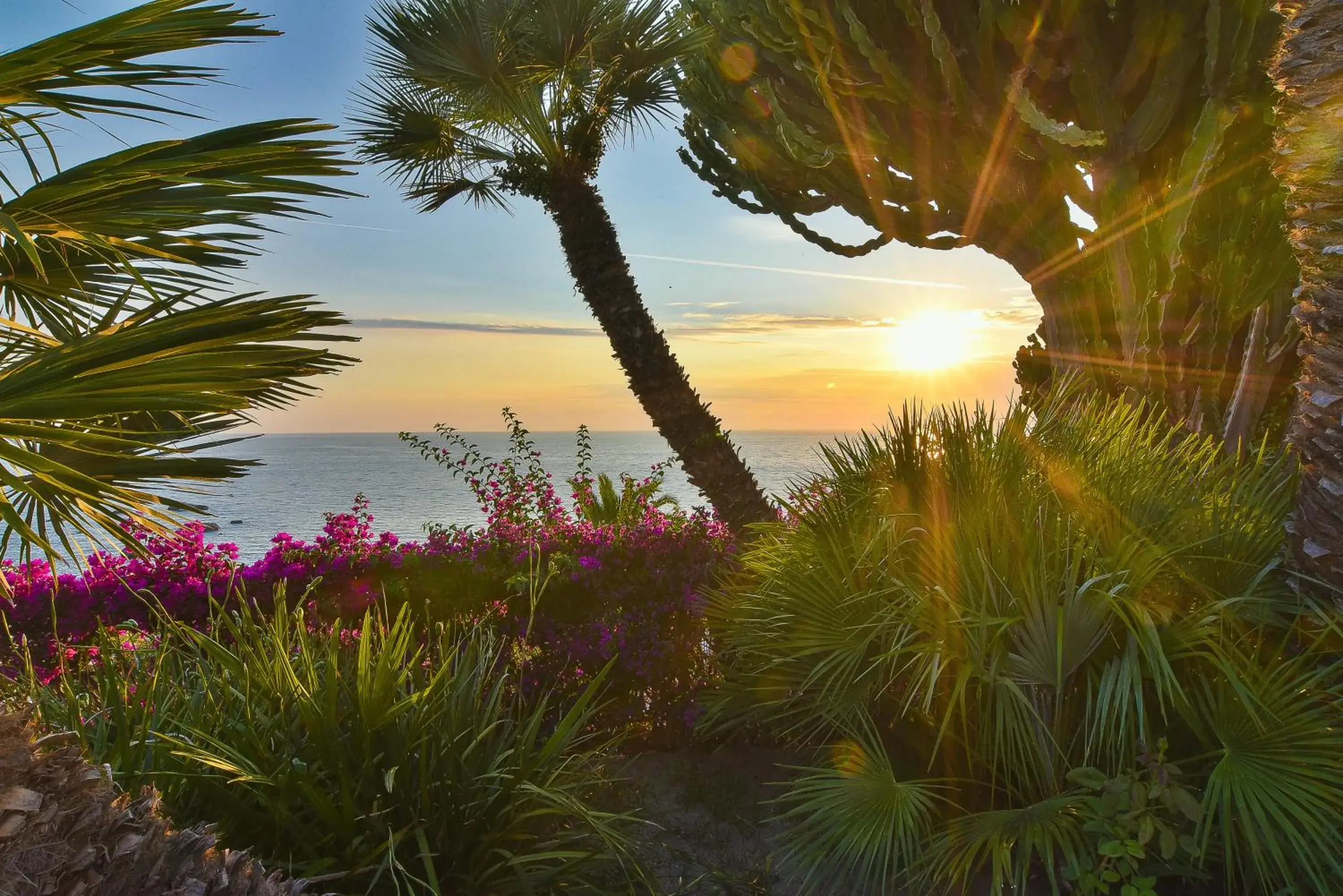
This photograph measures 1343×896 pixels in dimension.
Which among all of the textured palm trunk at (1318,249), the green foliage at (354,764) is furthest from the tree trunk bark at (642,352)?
the textured palm trunk at (1318,249)


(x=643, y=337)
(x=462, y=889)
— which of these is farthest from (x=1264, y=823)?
(x=643, y=337)

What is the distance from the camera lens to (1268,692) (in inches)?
122

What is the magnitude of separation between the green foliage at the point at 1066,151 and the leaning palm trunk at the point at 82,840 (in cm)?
710

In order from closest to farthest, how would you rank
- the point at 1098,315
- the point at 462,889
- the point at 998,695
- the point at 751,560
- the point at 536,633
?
the point at 462,889 → the point at 998,695 → the point at 751,560 → the point at 536,633 → the point at 1098,315

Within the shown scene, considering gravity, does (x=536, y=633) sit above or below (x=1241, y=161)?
below

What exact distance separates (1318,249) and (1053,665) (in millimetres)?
1944

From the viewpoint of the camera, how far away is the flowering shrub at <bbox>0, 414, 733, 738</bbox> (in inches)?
214

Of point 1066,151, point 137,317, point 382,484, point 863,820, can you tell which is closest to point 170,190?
point 137,317

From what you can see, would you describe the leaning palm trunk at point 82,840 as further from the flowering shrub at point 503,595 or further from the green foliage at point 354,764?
the flowering shrub at point 503,595

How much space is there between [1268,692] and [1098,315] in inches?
244

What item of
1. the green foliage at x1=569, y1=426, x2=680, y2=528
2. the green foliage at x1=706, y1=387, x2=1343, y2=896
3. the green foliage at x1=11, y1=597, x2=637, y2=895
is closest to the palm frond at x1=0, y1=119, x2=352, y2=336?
the green foliage at x1=11, y1=597, x2=637, y2=895

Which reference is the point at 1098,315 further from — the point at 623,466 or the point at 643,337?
the point at 623,466

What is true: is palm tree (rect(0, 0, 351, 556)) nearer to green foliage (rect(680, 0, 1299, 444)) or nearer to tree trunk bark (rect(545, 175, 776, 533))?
tree trunk bark (rect(545, 175, 776, 533))

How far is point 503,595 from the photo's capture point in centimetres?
558
